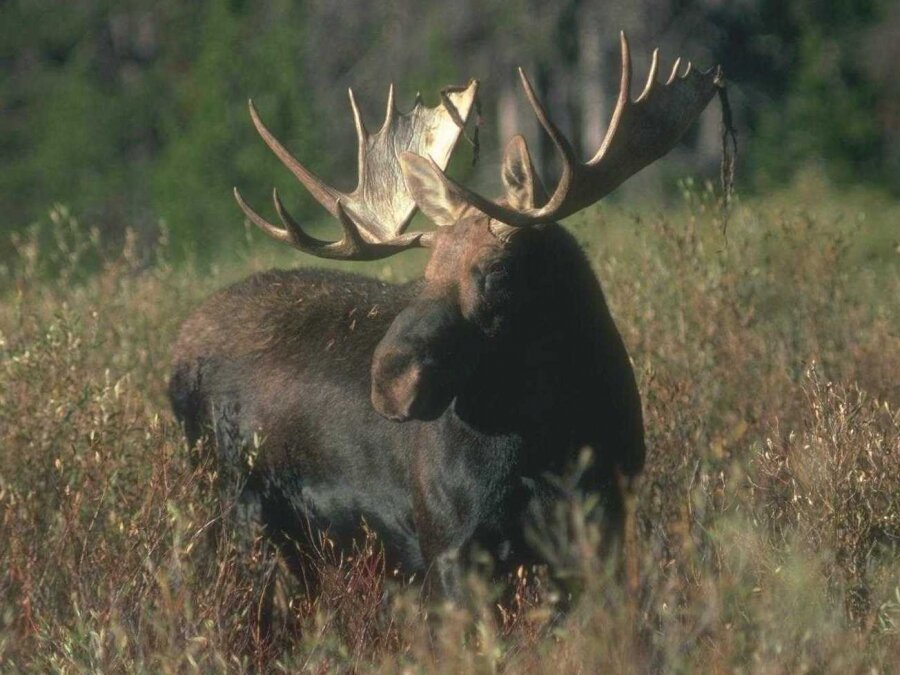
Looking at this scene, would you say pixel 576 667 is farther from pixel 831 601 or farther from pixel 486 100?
pixel 486 100

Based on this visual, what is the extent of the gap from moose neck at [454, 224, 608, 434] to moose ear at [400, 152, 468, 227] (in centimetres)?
42

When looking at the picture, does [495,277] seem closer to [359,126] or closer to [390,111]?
[359,126]

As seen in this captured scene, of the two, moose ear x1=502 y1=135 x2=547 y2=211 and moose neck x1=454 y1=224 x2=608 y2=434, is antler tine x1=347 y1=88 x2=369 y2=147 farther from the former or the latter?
moose neck x1=454 y1=224 x2=608 y2=434

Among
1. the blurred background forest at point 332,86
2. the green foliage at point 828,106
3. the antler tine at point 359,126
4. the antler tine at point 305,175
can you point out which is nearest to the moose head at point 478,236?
the antler tine at point 305,175

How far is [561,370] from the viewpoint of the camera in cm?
575

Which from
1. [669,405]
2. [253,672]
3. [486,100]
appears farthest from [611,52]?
[253,672]

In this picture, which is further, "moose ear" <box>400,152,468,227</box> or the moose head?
"moose ear" <box>400,152,468,227</box>

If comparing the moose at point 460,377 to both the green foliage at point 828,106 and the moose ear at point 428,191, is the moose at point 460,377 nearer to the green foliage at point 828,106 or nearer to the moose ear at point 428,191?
the moose ear at point 428,191

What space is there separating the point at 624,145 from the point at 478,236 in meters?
0.56

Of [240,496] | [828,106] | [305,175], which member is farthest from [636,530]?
[828,106]

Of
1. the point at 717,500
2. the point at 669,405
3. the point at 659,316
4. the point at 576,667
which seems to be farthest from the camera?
the point at 659,316

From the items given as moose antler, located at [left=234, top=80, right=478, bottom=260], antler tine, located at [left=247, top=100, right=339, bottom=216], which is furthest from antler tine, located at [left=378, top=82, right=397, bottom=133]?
antler tine, located at [left=247, top=100, right=339, bottom=216]

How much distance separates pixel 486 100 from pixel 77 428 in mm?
17620

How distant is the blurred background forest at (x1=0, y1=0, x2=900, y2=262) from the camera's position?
22.3 metres
